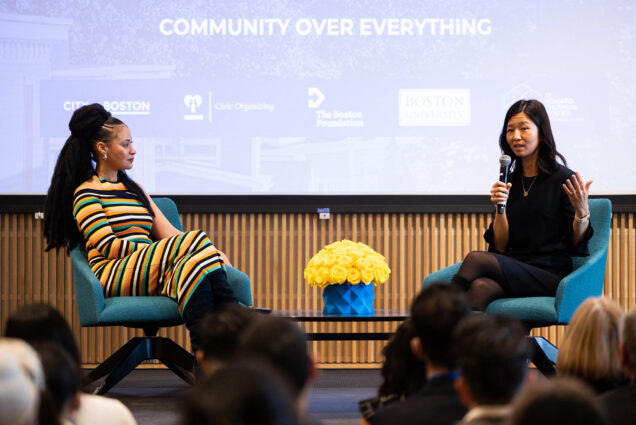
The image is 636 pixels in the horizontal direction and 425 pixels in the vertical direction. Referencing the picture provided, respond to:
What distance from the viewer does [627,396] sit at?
1691 mm

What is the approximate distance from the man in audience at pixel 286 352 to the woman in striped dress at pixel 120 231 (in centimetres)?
233

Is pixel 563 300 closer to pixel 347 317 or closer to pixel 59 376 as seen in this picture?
pixel 347 317

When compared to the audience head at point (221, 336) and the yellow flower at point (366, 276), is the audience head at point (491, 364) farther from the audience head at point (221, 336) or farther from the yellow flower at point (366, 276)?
the yellow flower at point (366, 276)

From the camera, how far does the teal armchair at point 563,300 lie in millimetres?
3768

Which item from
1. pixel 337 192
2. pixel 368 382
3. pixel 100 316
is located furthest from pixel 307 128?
pixel 100 316

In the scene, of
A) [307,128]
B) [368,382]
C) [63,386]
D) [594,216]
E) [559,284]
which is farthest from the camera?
[307,128]

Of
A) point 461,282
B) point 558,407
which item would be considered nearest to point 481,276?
point 461,282

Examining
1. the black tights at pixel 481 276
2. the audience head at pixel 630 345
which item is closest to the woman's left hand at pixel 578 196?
the black tights at pixel 481 276

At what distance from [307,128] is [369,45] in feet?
2.12

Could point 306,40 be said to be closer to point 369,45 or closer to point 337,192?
point 369,45

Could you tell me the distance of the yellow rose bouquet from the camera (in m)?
3.95

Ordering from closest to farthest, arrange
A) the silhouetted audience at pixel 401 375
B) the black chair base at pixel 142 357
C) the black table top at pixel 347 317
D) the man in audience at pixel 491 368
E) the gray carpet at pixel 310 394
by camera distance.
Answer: the man in audience at pixel 491 368 → the silhouetted audience at pixel 401 375 → the gray carpet at pixel 310 394 → the black table top at pixel 347 317 → the black chair base at pixel 142 357

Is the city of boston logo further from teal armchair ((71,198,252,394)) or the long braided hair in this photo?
teal armchair ((71,198,252,394))

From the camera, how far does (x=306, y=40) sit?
527 cm
